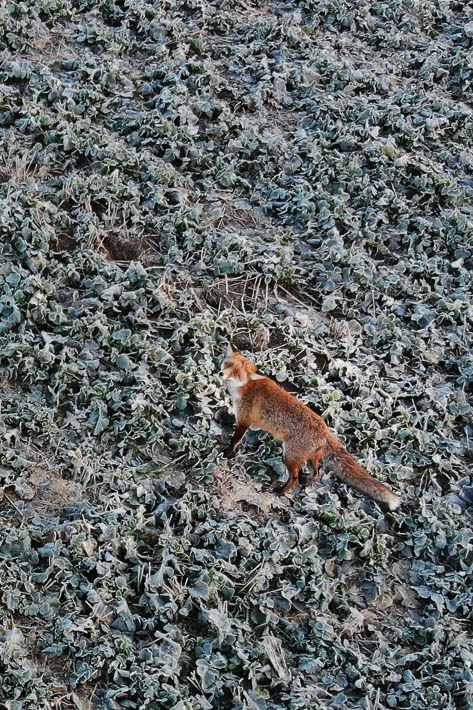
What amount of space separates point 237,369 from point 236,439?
0.46m

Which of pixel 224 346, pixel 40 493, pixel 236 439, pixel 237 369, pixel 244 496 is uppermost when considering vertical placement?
pixel 237 369

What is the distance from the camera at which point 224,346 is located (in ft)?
21.7

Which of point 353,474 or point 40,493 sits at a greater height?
point 353,474

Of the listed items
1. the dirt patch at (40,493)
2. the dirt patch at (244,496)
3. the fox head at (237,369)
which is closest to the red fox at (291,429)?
the fox head at (237,369)

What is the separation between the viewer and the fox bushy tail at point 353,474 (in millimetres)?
5641

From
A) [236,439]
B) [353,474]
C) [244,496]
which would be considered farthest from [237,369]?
[353,474]

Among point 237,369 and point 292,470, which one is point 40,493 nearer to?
point 237,369

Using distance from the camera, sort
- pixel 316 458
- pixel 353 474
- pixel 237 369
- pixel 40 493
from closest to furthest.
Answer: pixel 40 493, pixel 353 474, pixel 316 458, pixel 237 369

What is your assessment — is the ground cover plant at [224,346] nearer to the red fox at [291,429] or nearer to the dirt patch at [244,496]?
the dirt patch at [244,496]

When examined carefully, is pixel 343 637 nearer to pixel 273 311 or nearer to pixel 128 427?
pixel 128 427

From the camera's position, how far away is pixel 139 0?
9672 mm

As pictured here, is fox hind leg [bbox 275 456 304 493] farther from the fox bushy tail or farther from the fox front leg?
the fox front leg

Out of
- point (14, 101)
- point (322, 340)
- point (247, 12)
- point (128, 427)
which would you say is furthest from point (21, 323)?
point (247, 12)

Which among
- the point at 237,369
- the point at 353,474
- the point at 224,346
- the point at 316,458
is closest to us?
the point at 353,474
